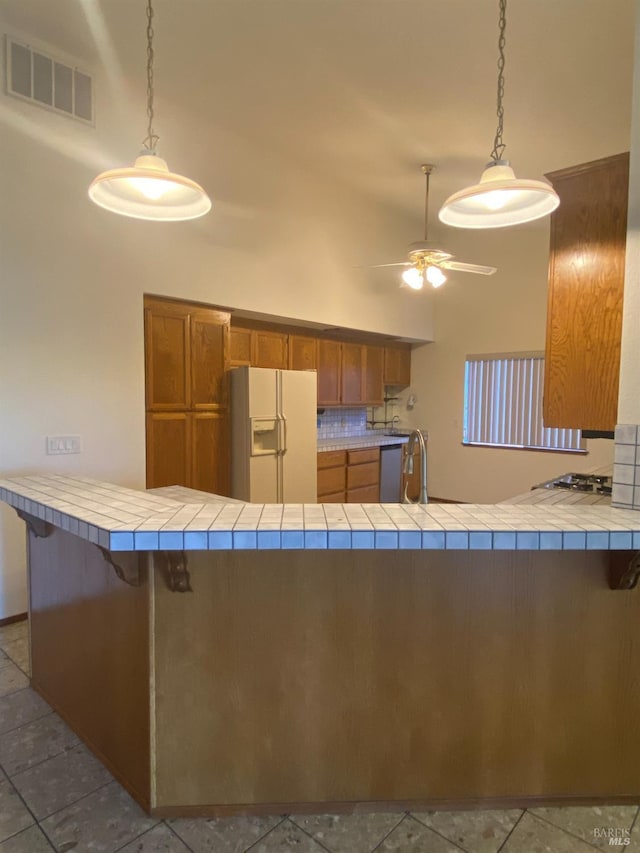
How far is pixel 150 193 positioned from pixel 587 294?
188 cm

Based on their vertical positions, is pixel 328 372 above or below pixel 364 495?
above

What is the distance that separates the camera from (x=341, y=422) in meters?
5.96

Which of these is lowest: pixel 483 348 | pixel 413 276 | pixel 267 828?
pixel 267 828

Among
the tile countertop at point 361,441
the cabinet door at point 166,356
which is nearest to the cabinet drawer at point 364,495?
the tile countertop at point 361,441

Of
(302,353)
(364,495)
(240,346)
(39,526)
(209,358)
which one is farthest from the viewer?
(364,495)

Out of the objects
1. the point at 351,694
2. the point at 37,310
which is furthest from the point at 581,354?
the point at 37,310

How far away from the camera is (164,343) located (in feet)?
11.5

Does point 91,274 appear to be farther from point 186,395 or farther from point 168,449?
point 168,449

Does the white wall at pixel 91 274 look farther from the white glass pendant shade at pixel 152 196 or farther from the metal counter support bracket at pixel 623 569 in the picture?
the metal counter support bracket at pixel 623 569

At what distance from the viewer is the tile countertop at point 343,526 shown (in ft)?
4.29

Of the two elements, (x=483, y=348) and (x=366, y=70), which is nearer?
(x=366, y=70)

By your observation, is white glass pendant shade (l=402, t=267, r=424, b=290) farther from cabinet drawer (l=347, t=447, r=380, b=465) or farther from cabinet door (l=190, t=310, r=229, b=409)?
cabinet drawer (l=347, t=447, r=380, b=465)

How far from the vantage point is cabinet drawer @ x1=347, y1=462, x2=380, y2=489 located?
5.22 metres

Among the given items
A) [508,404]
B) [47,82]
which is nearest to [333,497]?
[508,404]
